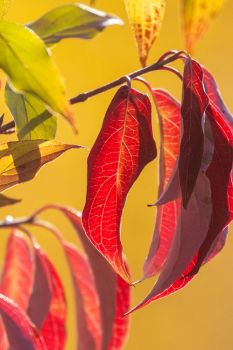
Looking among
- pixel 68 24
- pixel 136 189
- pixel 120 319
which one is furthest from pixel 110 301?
pixel 136 189

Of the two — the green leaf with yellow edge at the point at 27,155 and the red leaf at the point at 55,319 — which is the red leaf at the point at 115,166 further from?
the red leaf at the point at 55,319

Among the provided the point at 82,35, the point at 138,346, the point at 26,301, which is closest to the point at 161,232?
the point at 82,35

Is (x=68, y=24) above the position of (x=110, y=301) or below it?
above

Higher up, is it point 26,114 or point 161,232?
point 26,114

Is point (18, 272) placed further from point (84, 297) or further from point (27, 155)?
point (27, 155)

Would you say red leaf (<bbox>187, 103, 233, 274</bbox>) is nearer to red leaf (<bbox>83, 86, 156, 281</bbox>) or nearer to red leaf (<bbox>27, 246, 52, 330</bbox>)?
red leaf (<bbox>83, 86, 156, 281</bbox>)

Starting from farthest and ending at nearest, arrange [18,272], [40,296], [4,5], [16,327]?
[18,272]
[40,296]
[16,327]
[4,5]

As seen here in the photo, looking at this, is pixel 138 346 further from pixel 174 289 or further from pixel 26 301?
pixel 174 289

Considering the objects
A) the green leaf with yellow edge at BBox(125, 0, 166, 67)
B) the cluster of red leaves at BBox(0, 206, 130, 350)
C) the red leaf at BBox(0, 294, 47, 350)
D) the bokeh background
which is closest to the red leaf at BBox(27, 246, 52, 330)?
the cluster of red leaves at BBox(0, 206, 130, 350)
